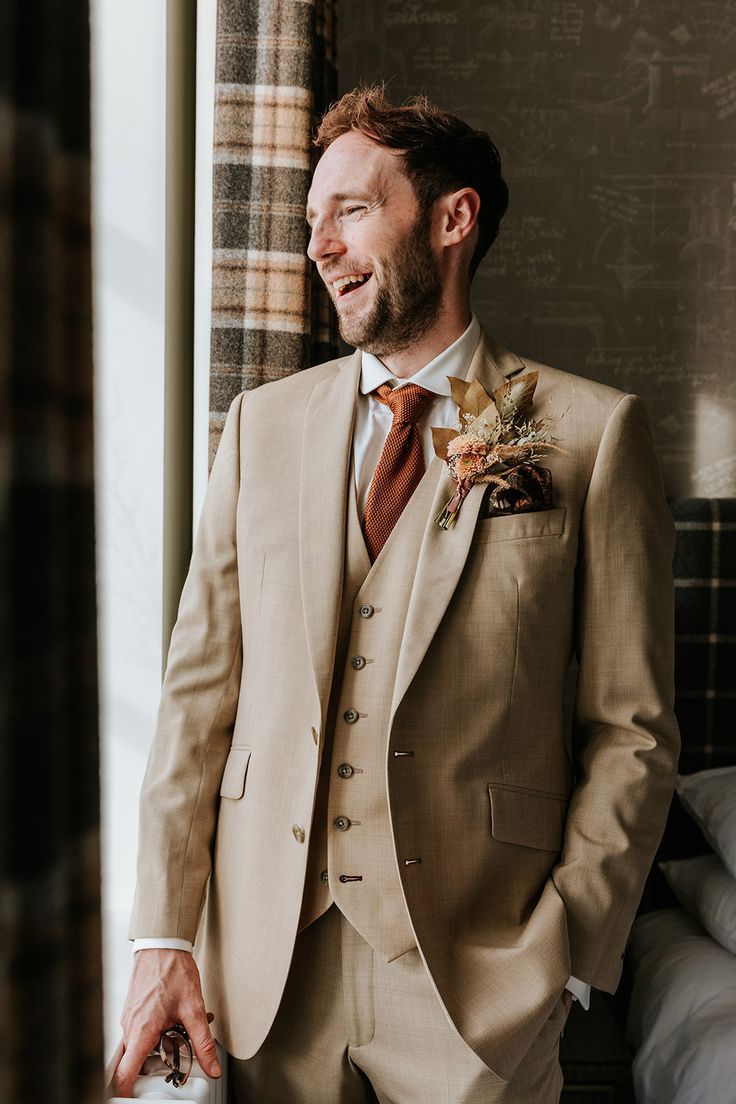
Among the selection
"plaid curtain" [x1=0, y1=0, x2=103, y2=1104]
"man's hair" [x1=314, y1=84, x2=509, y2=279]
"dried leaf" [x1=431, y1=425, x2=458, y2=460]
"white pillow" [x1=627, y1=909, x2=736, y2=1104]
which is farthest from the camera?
"white pillow" [x1=627, y1=909, x2=736, y2=1104]

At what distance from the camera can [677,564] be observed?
237 centimetres

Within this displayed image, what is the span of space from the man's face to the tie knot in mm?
78

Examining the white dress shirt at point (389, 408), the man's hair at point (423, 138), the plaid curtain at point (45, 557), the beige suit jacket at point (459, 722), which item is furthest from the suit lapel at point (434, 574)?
the plaid curtain at point (45, 557)

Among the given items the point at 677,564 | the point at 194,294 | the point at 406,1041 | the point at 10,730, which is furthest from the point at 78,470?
the point at 677,564

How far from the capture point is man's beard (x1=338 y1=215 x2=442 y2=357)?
139cm

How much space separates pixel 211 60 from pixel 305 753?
138cm

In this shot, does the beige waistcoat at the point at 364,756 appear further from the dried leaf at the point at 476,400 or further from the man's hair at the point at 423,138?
the man's hair at the point at 423,138

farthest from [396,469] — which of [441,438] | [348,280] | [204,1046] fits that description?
[204,1046]

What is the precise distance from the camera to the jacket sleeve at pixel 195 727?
52.3 inches

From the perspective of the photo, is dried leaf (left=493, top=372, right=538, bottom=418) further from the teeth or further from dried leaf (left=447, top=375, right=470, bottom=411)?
the teeth

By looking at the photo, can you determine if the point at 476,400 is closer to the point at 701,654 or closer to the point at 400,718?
the point at 400,718

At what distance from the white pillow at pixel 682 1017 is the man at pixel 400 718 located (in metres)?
0.52

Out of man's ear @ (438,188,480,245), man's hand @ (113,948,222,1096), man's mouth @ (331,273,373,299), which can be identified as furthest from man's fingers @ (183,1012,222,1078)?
man's ear @ (438,188,480,245)

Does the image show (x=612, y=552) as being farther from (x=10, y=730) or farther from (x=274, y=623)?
(x=10, y=730)
